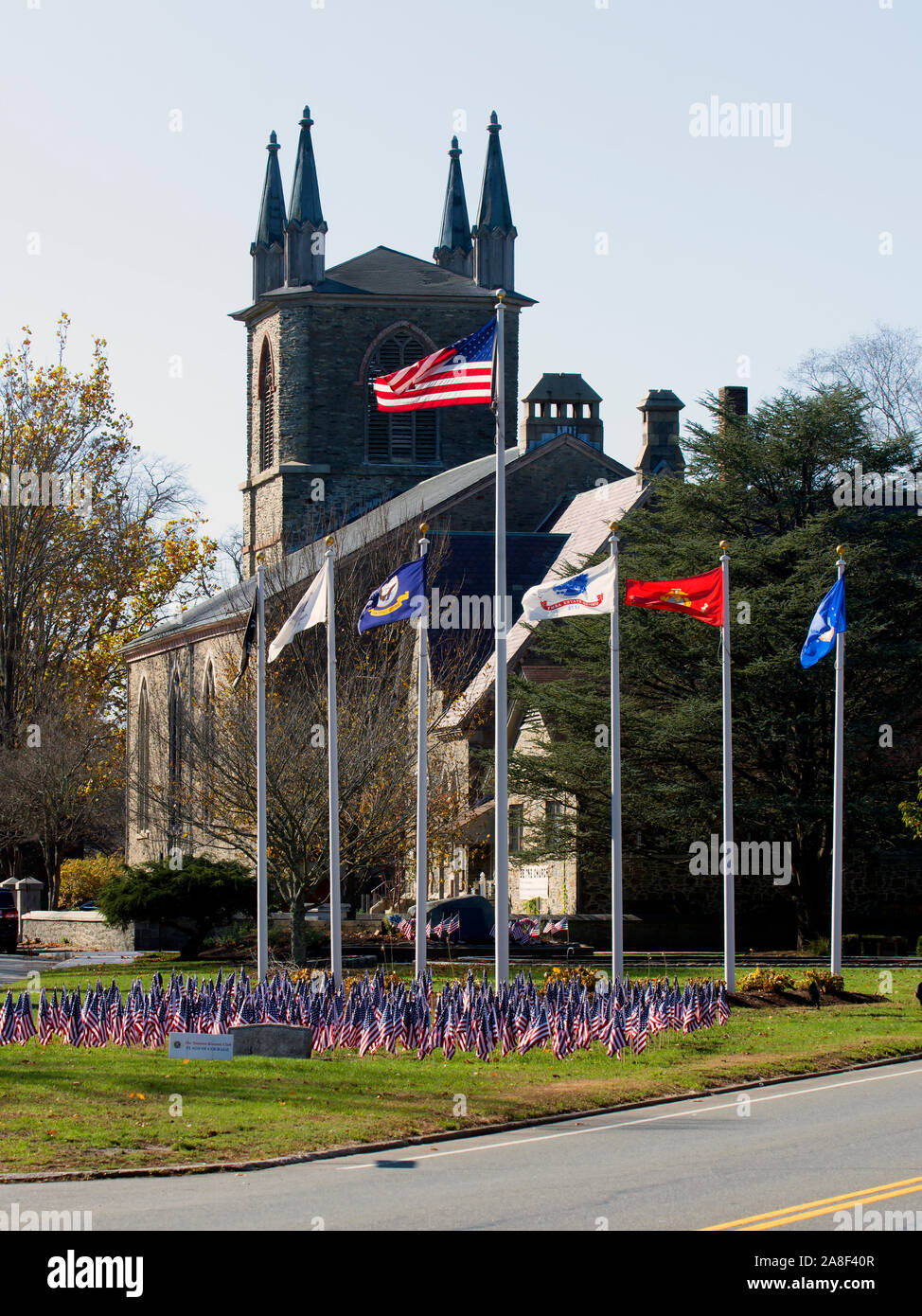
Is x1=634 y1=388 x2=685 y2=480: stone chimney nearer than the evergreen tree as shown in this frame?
No

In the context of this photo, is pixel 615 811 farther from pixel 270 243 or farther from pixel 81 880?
pixel 270 243

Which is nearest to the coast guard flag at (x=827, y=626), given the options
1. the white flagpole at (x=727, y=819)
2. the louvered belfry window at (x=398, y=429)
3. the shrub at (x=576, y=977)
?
the white flagpole at (x=727, y=819)

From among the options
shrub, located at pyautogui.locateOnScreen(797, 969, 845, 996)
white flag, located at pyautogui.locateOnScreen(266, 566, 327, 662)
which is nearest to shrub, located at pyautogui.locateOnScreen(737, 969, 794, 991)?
shrub, located at pyautogui.locateOnScreen(797, 969, 845, 996)

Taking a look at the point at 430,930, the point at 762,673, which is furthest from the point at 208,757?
the point at 762,673

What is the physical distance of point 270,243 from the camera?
66.4 metres

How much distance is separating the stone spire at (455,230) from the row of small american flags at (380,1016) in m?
51.5

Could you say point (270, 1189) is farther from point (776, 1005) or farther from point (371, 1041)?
point (776, 1005)

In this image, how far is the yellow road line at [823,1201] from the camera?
10125 millimetres

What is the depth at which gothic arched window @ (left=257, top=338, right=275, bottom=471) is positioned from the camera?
65875 mm

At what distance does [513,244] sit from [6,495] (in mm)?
23874

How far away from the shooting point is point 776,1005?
2462 cm

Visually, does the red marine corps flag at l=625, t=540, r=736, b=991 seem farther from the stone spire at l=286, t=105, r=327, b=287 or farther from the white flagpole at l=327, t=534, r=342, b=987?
the stone spire at l=286, t=105, r=327, b=287

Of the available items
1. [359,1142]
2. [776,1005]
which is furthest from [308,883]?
[359,1142]

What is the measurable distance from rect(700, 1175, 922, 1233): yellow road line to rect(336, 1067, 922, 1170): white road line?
3374 millimetres
